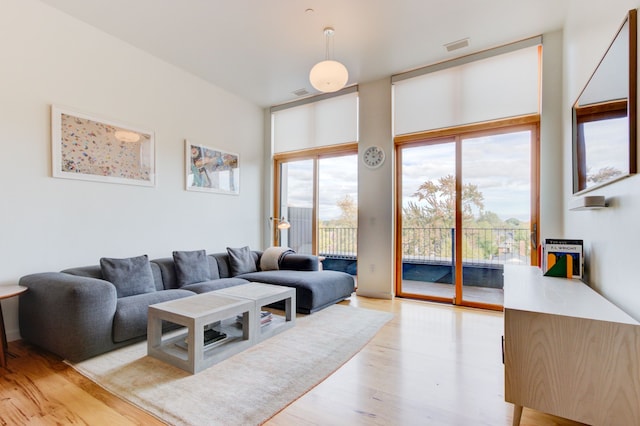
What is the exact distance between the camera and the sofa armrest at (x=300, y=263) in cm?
430

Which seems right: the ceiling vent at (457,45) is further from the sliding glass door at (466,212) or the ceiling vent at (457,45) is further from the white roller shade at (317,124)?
the white roller shade at (317,124)

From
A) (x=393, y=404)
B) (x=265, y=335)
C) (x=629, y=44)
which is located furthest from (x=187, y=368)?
(x=629, y=44)

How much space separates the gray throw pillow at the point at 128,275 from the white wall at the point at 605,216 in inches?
144

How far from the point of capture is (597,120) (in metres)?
1.96

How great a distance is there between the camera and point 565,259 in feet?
7.73

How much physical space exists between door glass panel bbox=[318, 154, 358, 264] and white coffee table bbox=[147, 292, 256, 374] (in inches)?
104

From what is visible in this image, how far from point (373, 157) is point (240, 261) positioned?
2440 millimetres

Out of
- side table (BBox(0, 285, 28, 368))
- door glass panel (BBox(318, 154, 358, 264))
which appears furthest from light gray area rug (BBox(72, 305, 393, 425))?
door glass panel (BBox(318, 154, 358, 264))

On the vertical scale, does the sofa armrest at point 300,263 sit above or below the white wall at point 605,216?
below

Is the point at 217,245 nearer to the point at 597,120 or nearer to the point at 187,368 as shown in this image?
the point at 187,368

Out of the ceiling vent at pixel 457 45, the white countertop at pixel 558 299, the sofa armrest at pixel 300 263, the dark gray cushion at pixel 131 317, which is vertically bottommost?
the dark gray cushion at pixel 131 317

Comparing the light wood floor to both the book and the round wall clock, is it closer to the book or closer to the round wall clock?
the book

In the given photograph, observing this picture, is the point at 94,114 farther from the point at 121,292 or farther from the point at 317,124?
the point at 317,124

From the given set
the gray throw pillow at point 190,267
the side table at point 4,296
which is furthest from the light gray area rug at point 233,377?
the gray throw pillow at point 190,267
